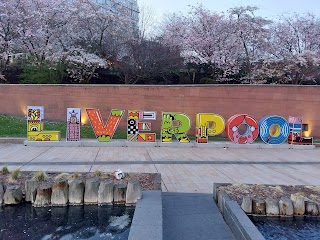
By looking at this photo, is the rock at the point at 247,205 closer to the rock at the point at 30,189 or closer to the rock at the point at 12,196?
the rock at the point at 30,189

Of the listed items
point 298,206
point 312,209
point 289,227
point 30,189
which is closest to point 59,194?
point 30,189

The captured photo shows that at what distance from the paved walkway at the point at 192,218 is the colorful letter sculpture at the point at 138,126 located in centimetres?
781

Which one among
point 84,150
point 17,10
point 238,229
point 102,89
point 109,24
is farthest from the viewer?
point 109,24

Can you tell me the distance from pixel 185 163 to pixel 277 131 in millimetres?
6344

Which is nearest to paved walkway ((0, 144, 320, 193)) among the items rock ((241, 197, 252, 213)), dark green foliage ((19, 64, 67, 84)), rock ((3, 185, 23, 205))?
rock ((241, 197, 252, 213))

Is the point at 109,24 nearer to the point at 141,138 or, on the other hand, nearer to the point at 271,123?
the point at 141,138

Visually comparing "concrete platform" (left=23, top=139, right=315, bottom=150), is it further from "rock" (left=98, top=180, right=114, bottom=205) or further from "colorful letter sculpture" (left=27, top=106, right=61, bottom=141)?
"rock" (left=98, top=180, right=114, bottom=205)

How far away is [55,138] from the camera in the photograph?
14688mm

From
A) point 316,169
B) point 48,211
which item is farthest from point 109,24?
point 48,211

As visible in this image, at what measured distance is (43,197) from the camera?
22.2ft

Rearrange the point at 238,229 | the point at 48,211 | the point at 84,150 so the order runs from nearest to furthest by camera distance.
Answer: the point at 238,229 → the point at 48,211 → the point at 84,150

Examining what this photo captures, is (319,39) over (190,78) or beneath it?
over

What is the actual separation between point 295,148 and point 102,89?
31.8 feet

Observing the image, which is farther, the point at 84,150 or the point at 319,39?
the point at 319,39
